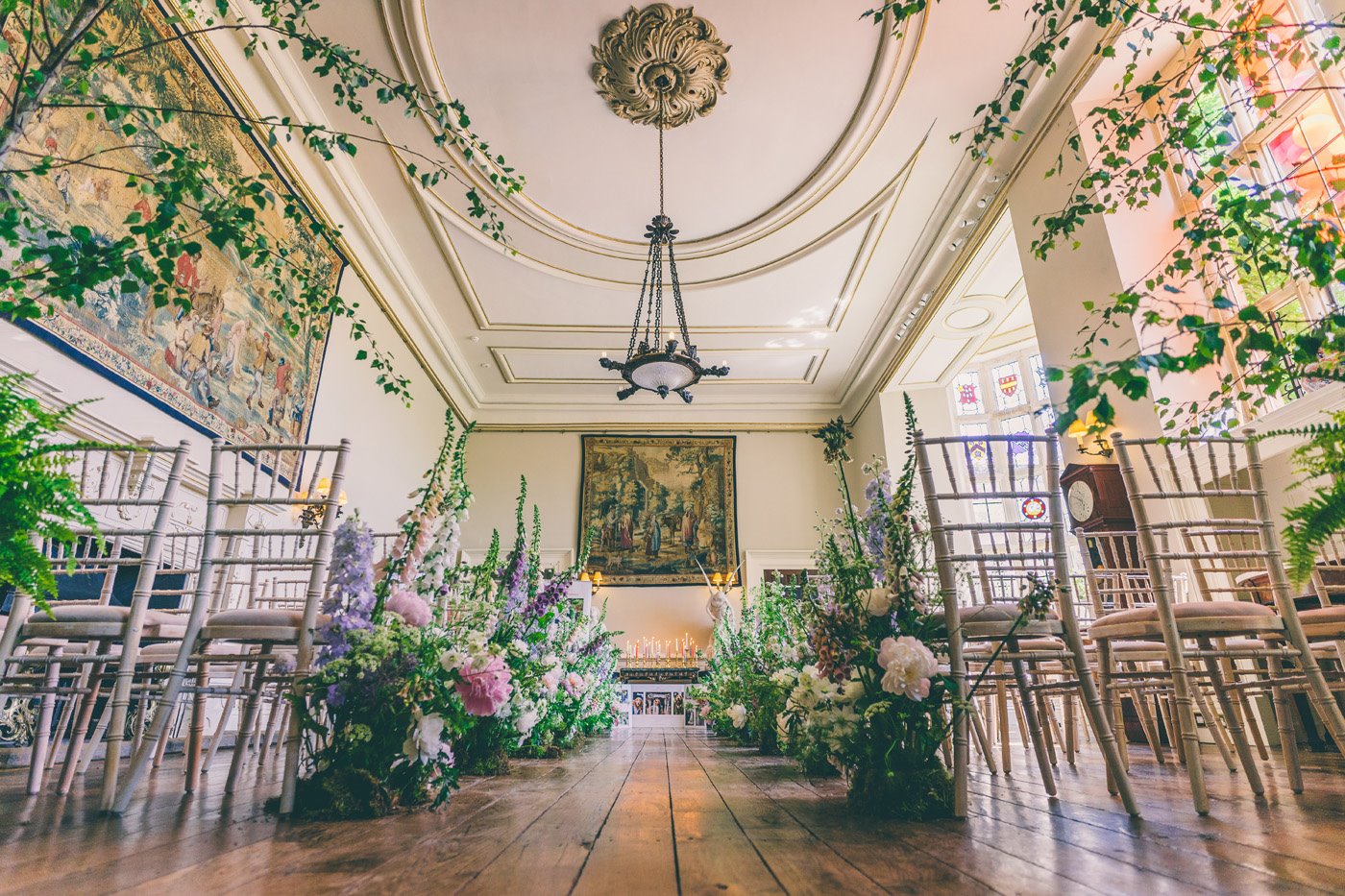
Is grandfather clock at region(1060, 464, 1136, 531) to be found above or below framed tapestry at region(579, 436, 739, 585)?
below

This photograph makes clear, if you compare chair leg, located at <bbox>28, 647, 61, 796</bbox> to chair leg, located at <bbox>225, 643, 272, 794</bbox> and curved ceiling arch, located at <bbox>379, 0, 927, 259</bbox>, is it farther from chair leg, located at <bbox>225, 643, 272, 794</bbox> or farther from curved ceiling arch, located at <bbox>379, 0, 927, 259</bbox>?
curved ceiling arch, located at <bbox>379, 0, 927, 259</bbox>

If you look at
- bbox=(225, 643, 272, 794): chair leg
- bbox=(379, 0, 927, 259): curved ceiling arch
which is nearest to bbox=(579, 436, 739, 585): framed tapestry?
bbox=(379, 0, 927, 259): curved ceiling arch

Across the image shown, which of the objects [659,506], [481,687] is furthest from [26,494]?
[659,506]

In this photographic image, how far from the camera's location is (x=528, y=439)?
9.75m

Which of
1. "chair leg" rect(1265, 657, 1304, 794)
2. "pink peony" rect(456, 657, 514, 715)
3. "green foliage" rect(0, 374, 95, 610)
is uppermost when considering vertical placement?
"green foliage" rect(0, 374, 95, 610)

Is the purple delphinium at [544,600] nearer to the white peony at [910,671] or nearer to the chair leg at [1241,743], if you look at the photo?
the white peony at [910,671]

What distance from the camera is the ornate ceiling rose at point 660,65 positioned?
14.4 feet

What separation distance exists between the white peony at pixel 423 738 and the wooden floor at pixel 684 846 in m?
0.14

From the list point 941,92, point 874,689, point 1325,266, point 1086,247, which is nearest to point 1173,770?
point 874,689

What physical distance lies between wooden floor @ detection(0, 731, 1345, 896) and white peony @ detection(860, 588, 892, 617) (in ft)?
1.51

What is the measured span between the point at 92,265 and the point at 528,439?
847cm

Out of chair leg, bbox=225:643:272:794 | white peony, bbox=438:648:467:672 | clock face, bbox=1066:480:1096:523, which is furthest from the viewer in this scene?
clock face, bbox=1066:480:1096:523

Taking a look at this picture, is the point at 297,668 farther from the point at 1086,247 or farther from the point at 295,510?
the point at 1086,247

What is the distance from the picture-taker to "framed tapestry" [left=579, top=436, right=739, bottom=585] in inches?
361
